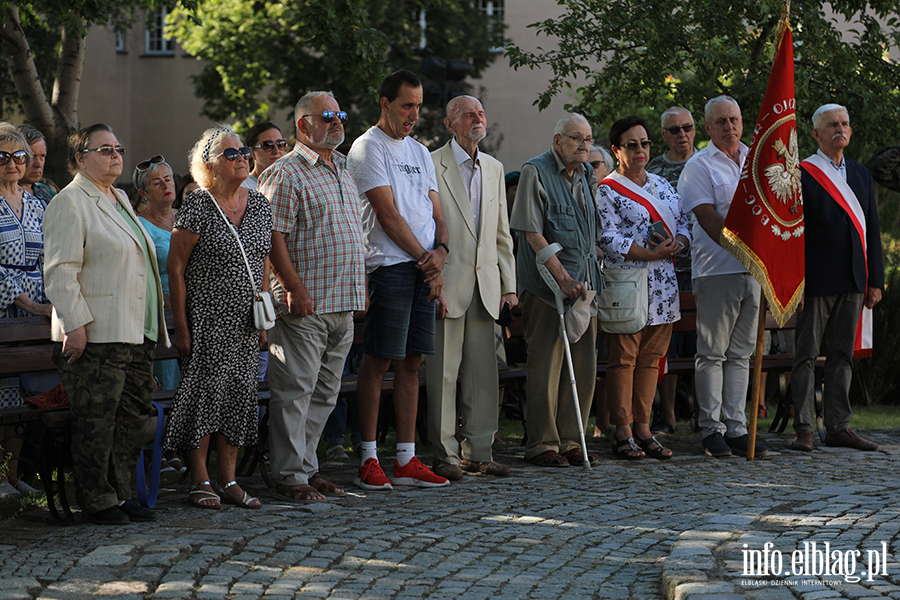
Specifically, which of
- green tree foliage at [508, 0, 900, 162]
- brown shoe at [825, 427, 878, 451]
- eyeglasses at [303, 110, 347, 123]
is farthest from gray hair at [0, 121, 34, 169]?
green tree foliage at [508, 0, 900, 162]

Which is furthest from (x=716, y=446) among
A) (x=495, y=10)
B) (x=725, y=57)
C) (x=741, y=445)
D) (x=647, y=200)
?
(x=495, y=10)

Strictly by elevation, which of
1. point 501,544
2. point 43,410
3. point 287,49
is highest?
point 287,49

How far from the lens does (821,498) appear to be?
6.04m

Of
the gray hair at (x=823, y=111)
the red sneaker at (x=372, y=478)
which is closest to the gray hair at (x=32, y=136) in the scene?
the red sneaker at (x=372, y=478)

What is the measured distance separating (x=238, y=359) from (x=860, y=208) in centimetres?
468

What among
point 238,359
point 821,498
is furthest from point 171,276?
point 821,498

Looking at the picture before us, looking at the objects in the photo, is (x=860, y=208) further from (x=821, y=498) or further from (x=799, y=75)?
(x=799, y=75)

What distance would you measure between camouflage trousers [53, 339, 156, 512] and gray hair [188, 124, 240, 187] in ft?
3.26

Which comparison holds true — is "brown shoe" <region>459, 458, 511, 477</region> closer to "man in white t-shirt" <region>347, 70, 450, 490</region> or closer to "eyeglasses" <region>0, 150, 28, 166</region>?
"man in white t-shirt" <region>347, 70, 450, 490</region>

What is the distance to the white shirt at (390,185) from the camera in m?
6.60

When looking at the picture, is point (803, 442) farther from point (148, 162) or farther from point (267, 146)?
point (148, 162)

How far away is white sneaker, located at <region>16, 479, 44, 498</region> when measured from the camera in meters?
6.34

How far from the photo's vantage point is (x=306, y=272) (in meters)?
6.29

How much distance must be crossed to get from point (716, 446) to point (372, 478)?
8.60 ft
